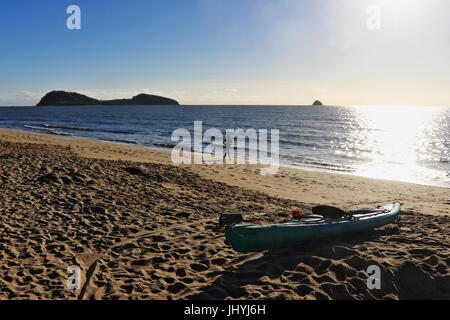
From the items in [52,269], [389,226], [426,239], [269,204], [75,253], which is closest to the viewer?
[52,269]

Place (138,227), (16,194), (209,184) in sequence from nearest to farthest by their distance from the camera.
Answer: (138,227)
(16,194)
(209,184)

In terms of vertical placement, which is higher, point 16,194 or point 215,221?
point 16,194

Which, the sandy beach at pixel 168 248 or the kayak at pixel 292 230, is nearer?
the sandy beach at pixel 168 248

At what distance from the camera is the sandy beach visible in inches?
214

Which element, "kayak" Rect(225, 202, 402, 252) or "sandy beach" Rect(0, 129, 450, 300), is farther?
"kayak" Rect(225, 202, 402, 252)

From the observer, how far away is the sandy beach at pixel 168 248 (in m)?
5.45

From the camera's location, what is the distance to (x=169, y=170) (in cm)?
1545

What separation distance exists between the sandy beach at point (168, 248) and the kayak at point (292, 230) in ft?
0.78

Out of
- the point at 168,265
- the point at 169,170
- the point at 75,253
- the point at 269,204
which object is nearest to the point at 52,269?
the point at 75,253

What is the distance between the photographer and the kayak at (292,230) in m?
6.60

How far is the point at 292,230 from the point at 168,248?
2.90 metres

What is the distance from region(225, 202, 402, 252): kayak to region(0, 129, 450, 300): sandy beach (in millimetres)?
237
